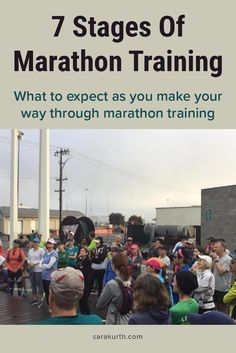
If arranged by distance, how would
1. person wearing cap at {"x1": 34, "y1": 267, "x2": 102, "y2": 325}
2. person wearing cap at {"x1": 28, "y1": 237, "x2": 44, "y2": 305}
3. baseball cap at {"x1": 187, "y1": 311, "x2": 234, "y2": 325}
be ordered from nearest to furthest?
person wearing cap at {"x1": 34, "y1": 267, "x2": 102, "y2": 325}, baseball cap at {"x1": 187, "y1": 311, "x2": 234, "y2": 325}, person wearing cap at {"x1": 28, "y1": 237, "x2": 44, "y2": 305}

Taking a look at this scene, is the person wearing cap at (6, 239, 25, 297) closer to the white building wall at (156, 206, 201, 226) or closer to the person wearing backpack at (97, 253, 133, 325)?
the person wearing backpack at (97, 253, 133, 325)

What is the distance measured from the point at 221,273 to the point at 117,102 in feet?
15.5

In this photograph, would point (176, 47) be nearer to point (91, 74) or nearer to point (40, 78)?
point (91, 74)

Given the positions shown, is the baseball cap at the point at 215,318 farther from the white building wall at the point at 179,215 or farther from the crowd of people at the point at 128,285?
the white building wall at the point at 179,215

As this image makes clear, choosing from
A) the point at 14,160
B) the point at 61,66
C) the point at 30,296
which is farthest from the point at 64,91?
the point at 14,160

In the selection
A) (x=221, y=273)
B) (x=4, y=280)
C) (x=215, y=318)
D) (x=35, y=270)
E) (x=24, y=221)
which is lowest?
(x=4, y=280)

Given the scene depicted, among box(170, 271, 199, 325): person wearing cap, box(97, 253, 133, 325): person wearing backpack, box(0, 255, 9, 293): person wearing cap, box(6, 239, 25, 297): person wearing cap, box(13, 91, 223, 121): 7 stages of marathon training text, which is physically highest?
box(13, 91, 223, 121): 7 stages of marathon training text

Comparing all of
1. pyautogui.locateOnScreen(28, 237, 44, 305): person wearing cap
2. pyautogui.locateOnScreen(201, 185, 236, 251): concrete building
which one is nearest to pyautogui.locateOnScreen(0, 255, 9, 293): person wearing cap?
pyautogui.locateOnScreen(28, 237, 44, 305): person wearing cap

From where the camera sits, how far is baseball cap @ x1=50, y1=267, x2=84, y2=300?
→ 2512 millimetres

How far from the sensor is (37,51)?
12.4 ft

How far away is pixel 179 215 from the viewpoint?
35656 millimetres

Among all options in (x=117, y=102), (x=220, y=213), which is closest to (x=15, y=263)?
(x=117, y=102)

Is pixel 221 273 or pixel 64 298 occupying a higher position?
pixel 64 298

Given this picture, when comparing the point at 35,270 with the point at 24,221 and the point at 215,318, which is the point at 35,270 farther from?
the point at 24,221
